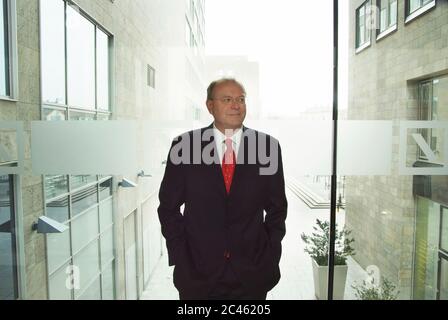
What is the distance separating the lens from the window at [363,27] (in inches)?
106

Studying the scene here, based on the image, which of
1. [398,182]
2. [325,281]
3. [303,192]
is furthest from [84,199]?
[398,182]

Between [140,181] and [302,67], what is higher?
[302,67]

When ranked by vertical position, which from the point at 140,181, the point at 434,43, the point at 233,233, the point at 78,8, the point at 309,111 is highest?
the point at 78,8

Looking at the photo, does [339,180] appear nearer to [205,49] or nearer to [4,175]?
[205,49]

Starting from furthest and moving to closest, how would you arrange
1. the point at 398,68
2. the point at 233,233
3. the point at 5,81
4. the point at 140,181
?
the point at 398,68
the point at 140,181
the point at 5,81
the point at 233,233

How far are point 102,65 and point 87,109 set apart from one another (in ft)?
1.37

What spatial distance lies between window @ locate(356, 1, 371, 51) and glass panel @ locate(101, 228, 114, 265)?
2.55 meters

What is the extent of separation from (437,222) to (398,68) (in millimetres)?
1426

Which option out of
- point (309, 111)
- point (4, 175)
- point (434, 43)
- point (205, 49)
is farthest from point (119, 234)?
point (434, 43)

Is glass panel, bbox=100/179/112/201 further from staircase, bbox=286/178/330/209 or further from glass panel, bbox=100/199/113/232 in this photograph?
staircase, bbox=286/178/330/209

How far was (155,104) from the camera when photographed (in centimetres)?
245

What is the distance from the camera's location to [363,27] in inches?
106

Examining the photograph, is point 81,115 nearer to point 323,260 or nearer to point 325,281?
point 323,260

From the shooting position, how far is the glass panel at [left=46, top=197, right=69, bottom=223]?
7.93 feet
